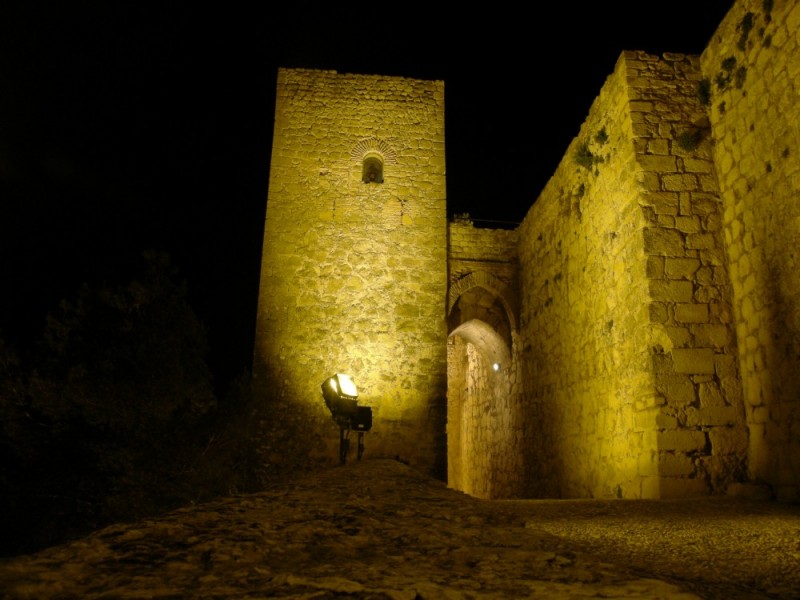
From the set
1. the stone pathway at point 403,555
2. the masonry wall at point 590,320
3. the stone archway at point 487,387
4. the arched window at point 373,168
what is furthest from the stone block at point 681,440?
the arched window at point 373,168

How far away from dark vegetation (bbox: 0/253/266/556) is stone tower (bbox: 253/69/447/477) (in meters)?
1.11

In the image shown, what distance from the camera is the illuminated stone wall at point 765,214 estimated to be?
5137mm

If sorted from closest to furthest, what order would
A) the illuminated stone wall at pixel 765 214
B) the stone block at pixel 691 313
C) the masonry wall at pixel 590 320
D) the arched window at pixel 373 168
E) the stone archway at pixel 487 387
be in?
the illuminated stone wall at pixel 765 214, the stone block at pixel 691 313, the masonry wall at pixel 590 320, the arched window at pixel 373 168, the stone archway at pixel 487 387

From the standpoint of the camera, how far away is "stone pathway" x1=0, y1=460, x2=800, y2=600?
2.12 meters

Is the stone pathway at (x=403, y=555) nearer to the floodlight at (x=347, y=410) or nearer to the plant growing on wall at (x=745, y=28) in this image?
the floodlight at (x=347, y=410)

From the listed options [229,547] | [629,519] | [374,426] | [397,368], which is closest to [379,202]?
[397,368]

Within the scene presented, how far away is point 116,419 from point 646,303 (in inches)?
287

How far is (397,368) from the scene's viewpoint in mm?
9914

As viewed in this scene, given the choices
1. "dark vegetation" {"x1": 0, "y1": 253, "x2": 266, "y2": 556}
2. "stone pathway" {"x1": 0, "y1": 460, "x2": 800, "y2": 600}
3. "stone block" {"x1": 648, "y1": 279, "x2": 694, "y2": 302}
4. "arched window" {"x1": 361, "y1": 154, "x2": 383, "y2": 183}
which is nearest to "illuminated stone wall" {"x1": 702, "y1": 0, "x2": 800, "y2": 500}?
"stone block" {"x1": 648, "y1": 279, "x2": 694, "y2": 302}

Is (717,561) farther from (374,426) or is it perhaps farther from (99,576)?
(374,426)

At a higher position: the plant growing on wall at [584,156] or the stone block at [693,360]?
the plant growing on wall at [584,156]

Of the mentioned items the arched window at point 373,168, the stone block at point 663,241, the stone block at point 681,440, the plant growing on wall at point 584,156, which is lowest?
the stone block at point 681,440

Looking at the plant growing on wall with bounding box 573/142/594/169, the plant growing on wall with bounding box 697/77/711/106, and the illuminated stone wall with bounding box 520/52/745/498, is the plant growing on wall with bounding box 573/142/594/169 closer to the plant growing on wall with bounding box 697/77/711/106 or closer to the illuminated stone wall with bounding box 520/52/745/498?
the illuminated stone wall with bounding box 520/52/745/498

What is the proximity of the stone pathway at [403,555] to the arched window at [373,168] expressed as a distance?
7.68 metres
